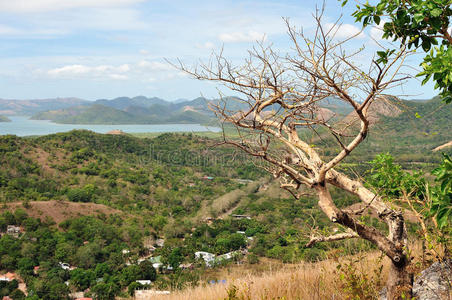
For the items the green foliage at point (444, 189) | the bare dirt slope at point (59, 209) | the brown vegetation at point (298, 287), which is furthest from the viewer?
the bare dirt slope at point (59, 209)

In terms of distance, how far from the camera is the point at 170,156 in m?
54.7

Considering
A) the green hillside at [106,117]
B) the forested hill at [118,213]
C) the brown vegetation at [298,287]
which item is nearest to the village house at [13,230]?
the forested hill at [118,213]

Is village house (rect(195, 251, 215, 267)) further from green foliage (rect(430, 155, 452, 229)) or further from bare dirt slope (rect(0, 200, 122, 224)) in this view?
green foliage (rect(430, 155, 452, 229))

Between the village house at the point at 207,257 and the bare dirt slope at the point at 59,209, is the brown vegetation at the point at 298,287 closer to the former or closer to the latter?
the village house at the point at 207,257

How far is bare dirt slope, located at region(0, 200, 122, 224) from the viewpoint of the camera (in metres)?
25.2

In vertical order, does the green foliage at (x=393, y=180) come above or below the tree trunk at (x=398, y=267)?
above

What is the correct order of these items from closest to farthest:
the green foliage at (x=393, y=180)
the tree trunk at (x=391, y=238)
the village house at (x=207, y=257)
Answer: the tree trunk at (x=391, y=238) → the green foliage at (x=393, y=180) → the village house at (x=207, y=257)

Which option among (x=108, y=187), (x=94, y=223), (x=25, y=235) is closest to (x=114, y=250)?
(x=94, y=223)

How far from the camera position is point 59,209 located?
88.2 ft

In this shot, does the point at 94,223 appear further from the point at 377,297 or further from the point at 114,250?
the point at 377,297

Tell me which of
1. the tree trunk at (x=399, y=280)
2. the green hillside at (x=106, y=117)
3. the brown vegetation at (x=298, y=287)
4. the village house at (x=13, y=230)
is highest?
the green hillside at (x=106, y=117)

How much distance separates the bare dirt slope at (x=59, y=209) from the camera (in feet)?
82.7

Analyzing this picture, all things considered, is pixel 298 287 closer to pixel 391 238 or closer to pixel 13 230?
pixel 391 238

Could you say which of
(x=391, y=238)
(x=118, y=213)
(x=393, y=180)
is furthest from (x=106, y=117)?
(x=391, y=238)
